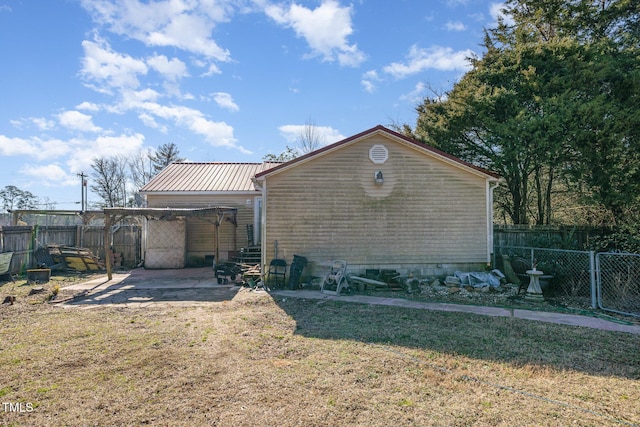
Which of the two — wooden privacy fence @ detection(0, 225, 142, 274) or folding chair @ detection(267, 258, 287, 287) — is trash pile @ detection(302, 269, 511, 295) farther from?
wooden privacy fence @ detection(0, 225, 142, 274)

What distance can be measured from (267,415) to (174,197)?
12.1 metres

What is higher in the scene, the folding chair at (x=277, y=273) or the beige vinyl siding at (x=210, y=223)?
the beige vinyl siding at (x=210, y=223)

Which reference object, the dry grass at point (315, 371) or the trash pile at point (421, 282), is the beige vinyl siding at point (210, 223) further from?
the dry grass at point (315, 371)

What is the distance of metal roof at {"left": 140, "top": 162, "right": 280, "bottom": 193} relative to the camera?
45.5ft

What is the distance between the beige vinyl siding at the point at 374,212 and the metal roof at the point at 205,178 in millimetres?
3632

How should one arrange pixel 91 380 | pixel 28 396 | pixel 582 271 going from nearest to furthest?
1. pixel 28 396
2. pixel 91 380
3. pixel 582 271

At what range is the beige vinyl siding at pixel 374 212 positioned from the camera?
9664mm

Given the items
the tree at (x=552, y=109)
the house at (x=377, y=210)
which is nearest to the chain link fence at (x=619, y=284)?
the house at (x=377, y=210)

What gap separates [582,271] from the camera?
27.5 ft

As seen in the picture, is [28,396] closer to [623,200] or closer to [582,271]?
[582,271]

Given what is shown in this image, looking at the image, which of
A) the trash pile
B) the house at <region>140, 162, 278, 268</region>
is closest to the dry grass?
the trash pile

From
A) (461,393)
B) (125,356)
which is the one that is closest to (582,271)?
(461,393)

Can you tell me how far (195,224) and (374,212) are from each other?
308 inches

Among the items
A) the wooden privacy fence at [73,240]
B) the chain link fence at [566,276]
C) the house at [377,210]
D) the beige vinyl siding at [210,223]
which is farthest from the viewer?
the beige vinyl siding at [210,223]
